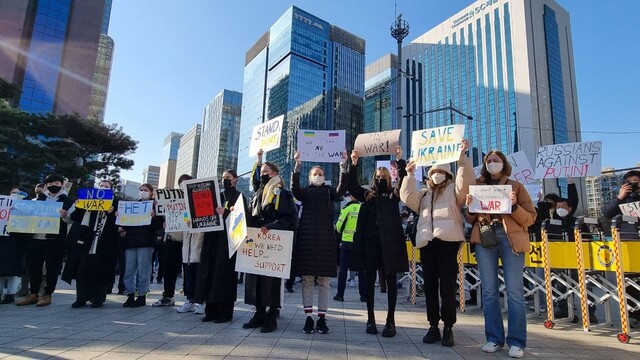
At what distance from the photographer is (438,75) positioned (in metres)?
90.1

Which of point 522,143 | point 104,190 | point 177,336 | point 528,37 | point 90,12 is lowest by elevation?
point 177,336

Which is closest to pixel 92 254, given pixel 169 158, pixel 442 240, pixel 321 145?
pixel 321 145

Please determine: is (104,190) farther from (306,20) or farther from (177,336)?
(306,20)

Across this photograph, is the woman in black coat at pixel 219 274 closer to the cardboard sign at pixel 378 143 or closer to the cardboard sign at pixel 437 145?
the cardboard sign at pixel 378 143

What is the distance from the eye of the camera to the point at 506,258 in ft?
13.9

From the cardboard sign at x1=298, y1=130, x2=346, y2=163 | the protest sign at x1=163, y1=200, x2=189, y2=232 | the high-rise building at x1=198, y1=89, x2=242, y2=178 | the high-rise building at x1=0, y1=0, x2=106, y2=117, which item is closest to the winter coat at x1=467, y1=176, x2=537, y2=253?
the cardboard sign at x1=298, y1=130, x2=346, y2=163

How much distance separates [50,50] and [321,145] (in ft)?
215

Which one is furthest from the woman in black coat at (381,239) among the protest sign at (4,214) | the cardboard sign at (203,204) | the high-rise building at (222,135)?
the high-rise building at (222,135)

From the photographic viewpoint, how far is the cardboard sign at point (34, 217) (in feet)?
22.3

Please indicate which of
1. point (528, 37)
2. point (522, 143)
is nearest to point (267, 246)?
point (522, 143)

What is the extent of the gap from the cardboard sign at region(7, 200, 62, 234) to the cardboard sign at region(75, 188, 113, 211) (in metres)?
0.61

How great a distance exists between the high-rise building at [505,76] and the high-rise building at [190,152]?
10218 centimetres

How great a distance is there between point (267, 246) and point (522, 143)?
86.4 m

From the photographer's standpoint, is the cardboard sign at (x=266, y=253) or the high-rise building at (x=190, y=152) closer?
the cardboard sign at (x=266, y=253)
